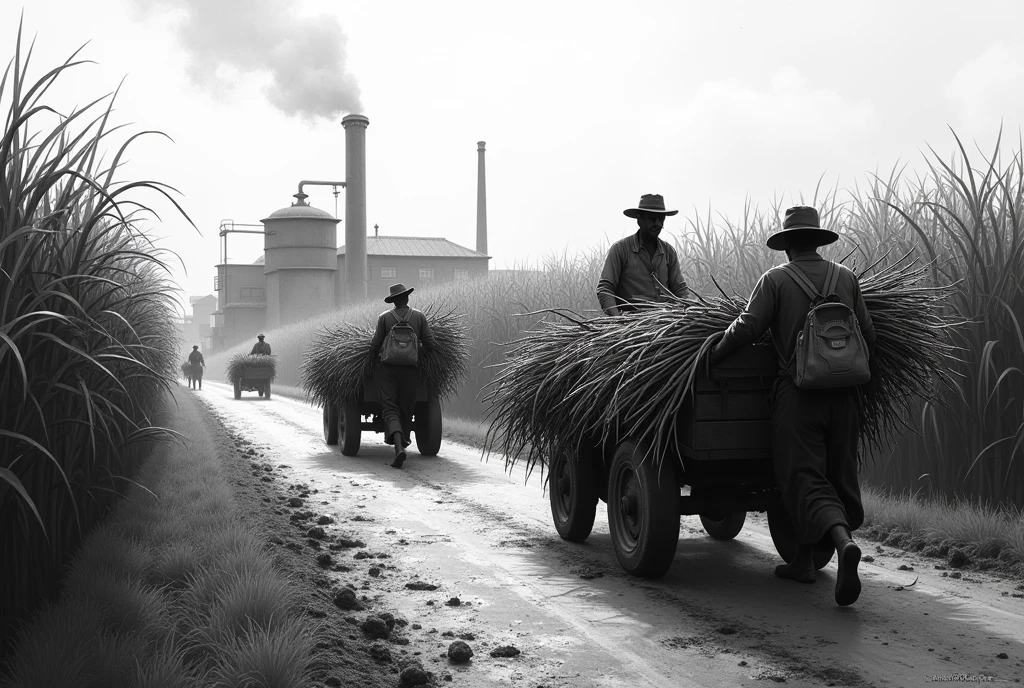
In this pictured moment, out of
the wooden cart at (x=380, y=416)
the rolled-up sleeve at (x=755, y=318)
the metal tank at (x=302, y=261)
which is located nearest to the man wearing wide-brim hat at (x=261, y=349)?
the wooden cart at (x=380, y=416)

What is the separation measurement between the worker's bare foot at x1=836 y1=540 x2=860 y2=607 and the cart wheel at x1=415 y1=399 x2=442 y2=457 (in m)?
7.45

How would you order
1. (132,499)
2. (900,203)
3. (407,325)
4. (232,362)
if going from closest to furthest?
(132,499) → (900,203) → (407,325) → (232,362)

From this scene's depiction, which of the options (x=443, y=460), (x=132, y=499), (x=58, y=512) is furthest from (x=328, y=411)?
(x=58, y=512)

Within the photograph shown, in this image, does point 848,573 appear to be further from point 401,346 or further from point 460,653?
point 401,346

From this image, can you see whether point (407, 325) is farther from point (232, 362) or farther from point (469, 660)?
point (232, 362)

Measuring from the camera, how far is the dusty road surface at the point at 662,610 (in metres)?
3.81

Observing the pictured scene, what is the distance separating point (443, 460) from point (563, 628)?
681 cm

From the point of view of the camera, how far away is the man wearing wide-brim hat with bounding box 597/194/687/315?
22.8ft

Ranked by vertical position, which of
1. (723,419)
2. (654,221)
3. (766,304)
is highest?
(654,221)

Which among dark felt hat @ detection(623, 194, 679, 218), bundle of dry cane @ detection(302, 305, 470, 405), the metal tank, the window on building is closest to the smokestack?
the metal tank

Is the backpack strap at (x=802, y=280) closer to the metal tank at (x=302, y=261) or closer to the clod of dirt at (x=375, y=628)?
the clod of dirt at (x=375, y=628)

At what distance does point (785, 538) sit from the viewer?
18.9 feet

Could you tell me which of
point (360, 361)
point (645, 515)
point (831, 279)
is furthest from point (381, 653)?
point (360, 361)

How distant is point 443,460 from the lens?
1116cm
